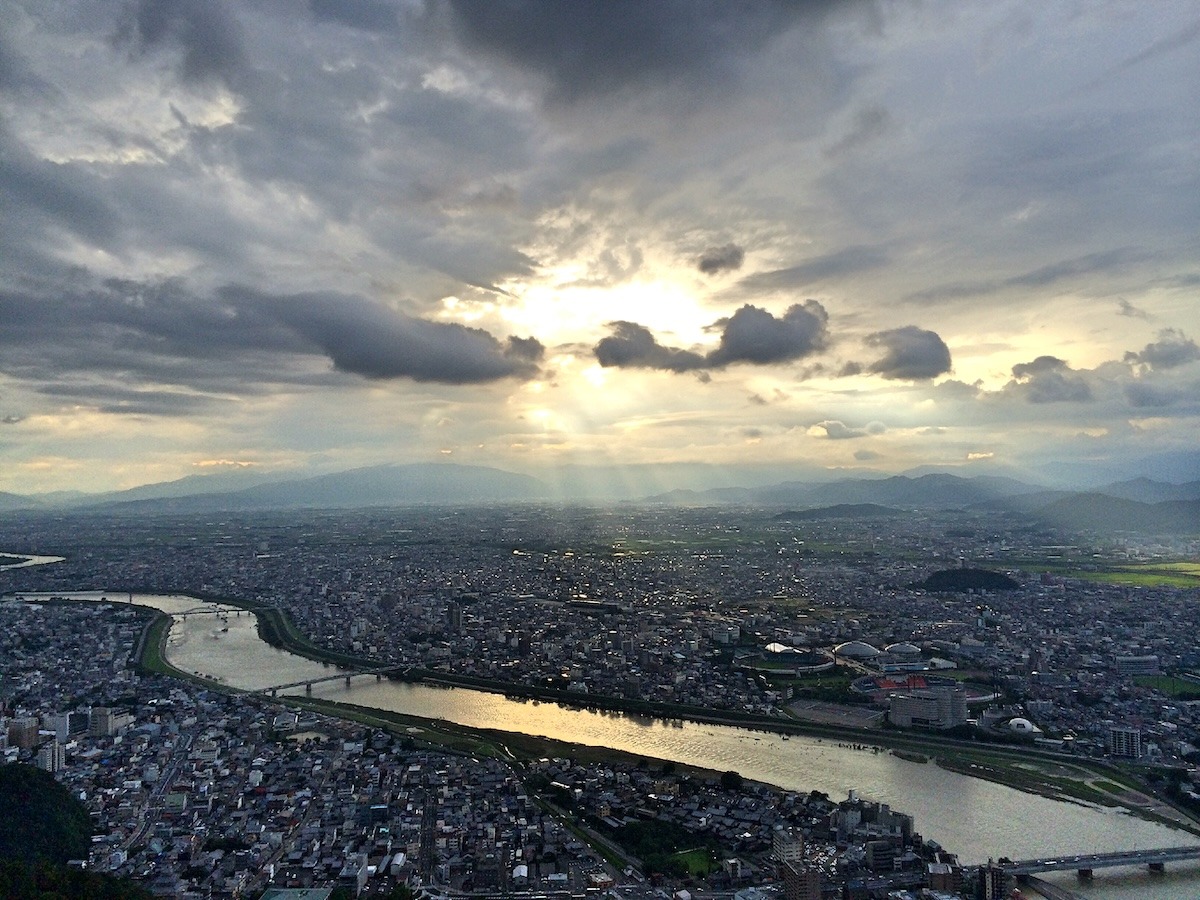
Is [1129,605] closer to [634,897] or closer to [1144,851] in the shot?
[1144,851]

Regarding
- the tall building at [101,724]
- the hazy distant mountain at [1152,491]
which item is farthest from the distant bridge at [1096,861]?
the hazy distant mountain at [1152,491]

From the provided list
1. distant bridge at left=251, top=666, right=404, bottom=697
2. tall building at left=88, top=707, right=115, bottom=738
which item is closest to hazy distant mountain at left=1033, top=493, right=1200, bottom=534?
distant bridge at left=251, top=666, right=404, bottom=697

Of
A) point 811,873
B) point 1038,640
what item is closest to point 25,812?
point 811,873

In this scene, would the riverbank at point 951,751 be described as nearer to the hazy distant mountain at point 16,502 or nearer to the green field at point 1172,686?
the green field at point 1172,686

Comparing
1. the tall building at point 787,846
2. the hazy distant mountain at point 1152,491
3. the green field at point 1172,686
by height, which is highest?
the hazy distant mountain at point 1152,491

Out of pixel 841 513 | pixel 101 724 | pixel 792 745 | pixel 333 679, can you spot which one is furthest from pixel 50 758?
pixel 841 513

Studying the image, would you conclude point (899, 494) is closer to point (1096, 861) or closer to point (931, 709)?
point (931, 709)
